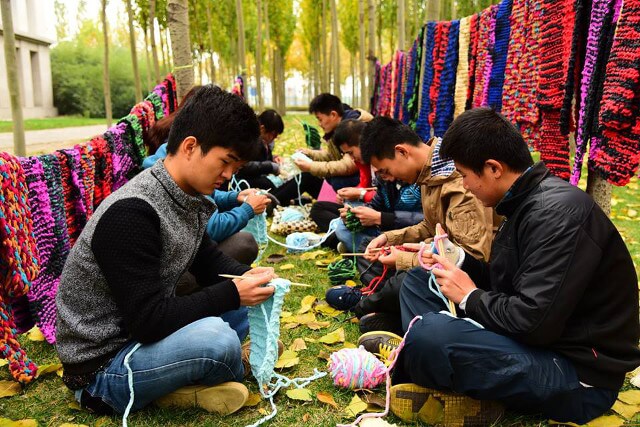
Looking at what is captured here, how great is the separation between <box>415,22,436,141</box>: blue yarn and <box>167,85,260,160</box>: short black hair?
3.36 m

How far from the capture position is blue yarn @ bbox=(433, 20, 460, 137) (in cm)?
456

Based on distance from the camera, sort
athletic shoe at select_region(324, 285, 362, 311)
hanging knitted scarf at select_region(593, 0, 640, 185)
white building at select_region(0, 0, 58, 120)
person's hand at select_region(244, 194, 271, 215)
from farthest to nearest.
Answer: white building at select_region(0, 0, 58, 120), person's hand at select_region(244, 194, 271, 215), athletic shoe at select_region(324, 285, 362, 311), hanging knitted scarf at select_region(593, 0, 640, 185)

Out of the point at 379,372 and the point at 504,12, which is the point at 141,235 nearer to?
the point at 379,372

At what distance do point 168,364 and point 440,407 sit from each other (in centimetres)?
106

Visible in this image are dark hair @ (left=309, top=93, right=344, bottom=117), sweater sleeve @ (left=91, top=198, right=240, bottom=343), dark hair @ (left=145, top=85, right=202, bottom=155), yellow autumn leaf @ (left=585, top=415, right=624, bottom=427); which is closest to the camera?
sweater sleeve @ (left=91, top=198, right=240, bottom=343)

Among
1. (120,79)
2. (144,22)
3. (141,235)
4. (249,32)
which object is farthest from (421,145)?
(120,79)

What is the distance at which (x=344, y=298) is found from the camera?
320cm

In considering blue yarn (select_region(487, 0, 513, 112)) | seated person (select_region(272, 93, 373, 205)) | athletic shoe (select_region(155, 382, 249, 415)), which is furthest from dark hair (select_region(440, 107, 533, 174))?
seated person (select_region(272, 93, 373, 205))

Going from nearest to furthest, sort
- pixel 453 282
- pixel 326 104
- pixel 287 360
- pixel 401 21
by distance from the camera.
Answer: pixel 453 282
pixel 287 360
pixel 326 104
pixel 401 21

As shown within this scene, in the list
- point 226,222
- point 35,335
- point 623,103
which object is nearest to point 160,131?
point 226,222

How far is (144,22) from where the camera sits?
12.9m

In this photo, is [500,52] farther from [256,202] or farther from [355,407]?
[355,407]

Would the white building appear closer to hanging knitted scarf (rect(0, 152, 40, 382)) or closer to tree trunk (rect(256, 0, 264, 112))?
tree trunk (rect(256, 0, 264, 112))

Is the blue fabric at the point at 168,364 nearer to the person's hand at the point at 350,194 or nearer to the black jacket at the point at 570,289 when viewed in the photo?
the black jacket at the point at 570,289
